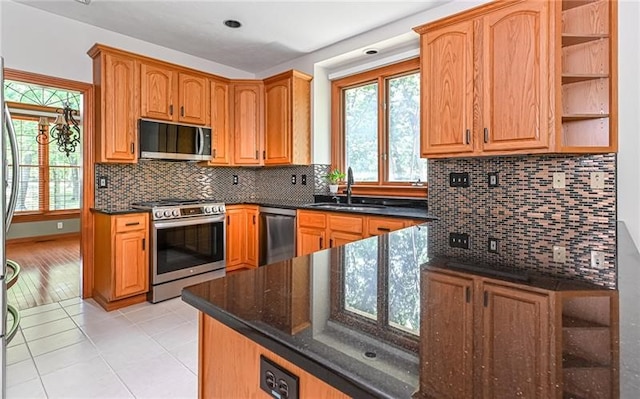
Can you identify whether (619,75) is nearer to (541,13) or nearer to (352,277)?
(541,13)

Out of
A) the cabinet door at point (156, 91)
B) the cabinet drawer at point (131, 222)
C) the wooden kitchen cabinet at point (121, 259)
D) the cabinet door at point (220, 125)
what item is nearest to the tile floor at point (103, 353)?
the wooden kitchen cabinet at point (121, 259)

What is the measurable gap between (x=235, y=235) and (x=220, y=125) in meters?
1.33

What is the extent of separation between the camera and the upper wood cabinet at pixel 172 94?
11.4ft

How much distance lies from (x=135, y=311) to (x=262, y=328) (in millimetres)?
2916

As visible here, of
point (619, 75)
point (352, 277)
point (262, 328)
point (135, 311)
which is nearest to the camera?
point (262, 328)

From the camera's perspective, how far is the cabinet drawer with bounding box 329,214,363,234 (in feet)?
10.1

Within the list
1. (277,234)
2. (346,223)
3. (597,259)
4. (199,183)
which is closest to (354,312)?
(597,259)

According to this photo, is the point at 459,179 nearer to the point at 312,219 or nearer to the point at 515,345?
the point at 312,219

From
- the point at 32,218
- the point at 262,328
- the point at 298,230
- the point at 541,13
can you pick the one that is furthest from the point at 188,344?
the point at 32,218

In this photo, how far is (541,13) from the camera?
2.19 meters

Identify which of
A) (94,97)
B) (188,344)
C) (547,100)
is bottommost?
(188,344)

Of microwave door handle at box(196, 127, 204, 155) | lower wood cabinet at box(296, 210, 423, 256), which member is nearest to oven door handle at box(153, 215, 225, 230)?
microwave door handle at box(196, 127, 204, 155)

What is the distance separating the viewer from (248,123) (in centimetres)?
430

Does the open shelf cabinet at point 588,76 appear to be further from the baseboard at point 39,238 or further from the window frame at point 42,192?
the baseboard at point 39,238
